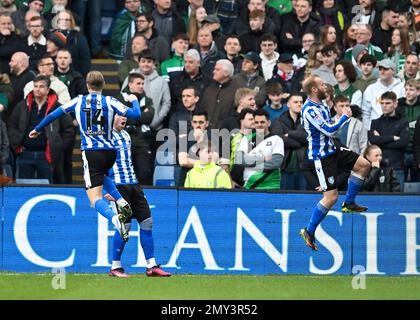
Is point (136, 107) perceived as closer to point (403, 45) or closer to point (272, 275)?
point (272, 275)

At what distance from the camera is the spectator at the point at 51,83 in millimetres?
20969

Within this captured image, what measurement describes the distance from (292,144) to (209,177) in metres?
1.63

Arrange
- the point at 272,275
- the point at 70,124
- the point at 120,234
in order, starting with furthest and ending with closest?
the point at 70,124 → the point at 272,275 → the point at 120,234

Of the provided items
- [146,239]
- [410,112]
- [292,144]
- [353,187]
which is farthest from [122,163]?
[410,112]

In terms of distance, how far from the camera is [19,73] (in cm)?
2136

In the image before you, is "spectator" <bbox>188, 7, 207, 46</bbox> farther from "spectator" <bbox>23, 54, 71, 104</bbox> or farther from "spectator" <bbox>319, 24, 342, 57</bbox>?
"spectator" <bbox>23, 54, 71, 104</bbox>

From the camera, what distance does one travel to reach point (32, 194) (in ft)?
60.6

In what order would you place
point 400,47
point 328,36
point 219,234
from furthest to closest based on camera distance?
point 400,47
point 328,36
point 219,234

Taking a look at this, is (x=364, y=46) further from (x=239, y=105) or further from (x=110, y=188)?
(x=110, y=188)

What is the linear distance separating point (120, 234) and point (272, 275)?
3235mm

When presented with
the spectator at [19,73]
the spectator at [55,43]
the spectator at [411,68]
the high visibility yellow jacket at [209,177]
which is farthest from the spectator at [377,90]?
the spectator at [19,73]

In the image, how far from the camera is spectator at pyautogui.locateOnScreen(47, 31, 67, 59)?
71.4 feet

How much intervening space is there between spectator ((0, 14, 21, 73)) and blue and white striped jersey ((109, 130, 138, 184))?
18.9 ft
